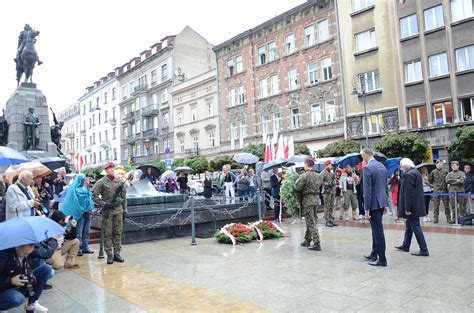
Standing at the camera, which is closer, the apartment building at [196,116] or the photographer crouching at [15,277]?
the photographer crouching at [15,277]

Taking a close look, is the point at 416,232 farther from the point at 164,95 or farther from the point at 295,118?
the point at 164,95

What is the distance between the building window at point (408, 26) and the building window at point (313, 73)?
7105 millimetres

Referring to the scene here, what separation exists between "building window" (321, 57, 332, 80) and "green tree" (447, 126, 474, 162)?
12383 millimetres

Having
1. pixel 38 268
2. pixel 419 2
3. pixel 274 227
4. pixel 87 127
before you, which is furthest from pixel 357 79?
pixel 87 127

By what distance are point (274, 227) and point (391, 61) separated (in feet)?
67.8

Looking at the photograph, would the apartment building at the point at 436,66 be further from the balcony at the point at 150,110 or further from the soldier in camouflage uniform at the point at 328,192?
the balcony at the point at 150,110

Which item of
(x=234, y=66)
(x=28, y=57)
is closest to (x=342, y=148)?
(x=234, y=66)

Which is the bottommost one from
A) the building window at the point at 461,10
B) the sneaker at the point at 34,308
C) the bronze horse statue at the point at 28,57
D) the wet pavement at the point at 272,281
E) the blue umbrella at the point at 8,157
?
the wet pavement at the point at 272,281

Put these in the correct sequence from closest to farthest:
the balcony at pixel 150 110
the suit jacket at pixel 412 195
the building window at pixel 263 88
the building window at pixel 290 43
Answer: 1. the suit jacket at pixel 412 195
2. the building window at pixel 290 43
3. the building window at pixel 263 88
4. the balcony at pixel 150 110

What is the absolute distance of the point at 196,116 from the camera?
147 ft

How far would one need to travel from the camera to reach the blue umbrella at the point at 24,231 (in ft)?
12.9

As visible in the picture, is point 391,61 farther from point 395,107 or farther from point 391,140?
point 391,140

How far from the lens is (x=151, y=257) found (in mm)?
8469

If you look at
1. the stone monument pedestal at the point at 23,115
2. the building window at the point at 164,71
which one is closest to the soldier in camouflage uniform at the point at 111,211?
the stone monument pedestal at the point at 23,115
